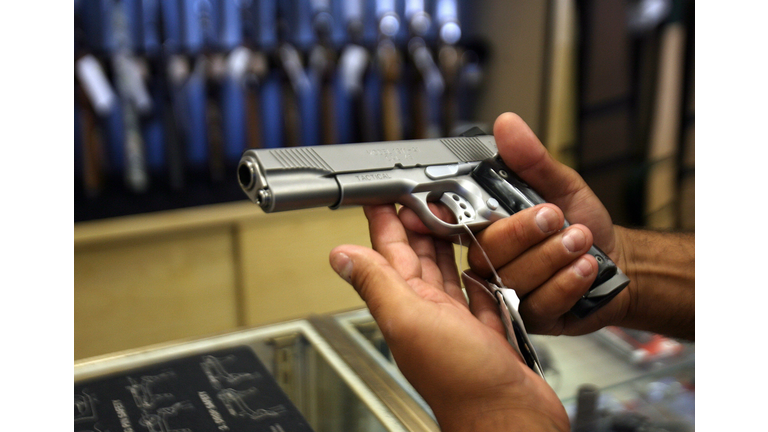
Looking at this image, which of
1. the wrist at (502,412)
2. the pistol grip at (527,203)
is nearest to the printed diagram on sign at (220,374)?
the wrist at (502,412)

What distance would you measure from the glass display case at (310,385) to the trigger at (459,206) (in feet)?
0.63

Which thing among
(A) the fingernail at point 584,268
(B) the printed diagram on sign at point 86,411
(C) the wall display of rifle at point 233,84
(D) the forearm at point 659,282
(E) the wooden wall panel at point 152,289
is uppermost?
(C) the wall display of rifle at point 233,84

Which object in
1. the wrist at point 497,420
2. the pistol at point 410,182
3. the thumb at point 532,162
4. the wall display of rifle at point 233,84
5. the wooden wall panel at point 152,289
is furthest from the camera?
the wall display of rifle at point 233,84

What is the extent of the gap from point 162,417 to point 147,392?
0.16ft

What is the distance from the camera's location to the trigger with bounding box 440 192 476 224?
0.72 metres

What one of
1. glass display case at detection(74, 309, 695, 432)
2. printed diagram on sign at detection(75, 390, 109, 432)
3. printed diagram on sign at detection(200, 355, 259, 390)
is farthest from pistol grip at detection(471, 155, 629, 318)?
printed diagram on sign at detection(75, 390, 109, 432)

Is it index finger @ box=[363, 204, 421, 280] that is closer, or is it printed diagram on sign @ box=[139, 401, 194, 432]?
printed diagram on sign @ box=[139, 401, 194, 432]

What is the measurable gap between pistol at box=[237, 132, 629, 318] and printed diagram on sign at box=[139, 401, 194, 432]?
9.0 inches

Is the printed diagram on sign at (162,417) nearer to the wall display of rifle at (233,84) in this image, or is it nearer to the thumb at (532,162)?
the thumb at (532,162)

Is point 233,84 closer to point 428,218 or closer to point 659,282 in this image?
point 428,218

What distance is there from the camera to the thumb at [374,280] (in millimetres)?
549

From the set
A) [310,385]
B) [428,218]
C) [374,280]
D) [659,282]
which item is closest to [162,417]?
[310,385]

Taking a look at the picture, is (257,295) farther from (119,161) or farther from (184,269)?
(119,161)

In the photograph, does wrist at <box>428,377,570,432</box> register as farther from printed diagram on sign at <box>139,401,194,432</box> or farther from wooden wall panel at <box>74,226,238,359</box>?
wooden wall panel at <box>74,226,238,359</box>
